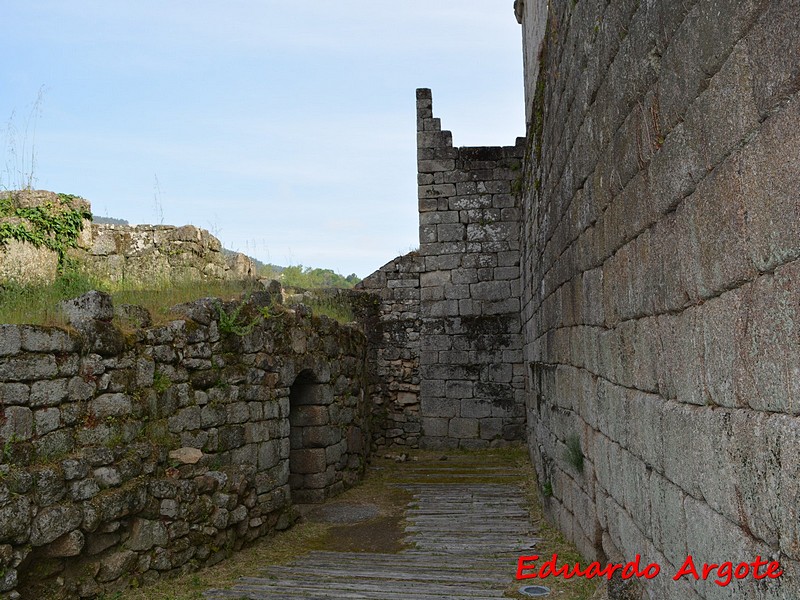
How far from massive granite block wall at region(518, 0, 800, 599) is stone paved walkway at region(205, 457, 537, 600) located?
118 cm

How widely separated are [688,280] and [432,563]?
431 cm

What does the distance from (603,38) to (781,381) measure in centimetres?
248

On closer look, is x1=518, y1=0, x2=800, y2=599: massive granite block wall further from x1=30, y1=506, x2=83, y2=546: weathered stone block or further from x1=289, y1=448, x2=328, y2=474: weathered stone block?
x1=289, y1=448, x2=328, y2=474: weathered stone block

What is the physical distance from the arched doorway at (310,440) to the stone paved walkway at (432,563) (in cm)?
119

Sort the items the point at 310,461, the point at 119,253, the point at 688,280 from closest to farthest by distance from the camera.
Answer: the point at 688,280
the point at 310,461
the point at 119,253

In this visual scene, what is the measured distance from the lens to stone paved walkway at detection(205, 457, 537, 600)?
5250 millimetres

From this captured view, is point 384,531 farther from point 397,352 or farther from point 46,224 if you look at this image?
point 397,352

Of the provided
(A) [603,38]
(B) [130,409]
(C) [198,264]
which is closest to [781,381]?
(A) [603,38]

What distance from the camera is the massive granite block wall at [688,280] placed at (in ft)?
5.82

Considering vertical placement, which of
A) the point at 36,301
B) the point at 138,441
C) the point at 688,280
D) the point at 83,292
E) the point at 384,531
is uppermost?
the point at 83,292

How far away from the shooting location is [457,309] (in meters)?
12.3

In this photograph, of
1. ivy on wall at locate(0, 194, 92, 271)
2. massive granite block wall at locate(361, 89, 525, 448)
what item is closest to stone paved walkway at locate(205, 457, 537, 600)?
massive granite block wall at locate(361, 89, 525, 448)

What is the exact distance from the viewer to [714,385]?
7.35 feet

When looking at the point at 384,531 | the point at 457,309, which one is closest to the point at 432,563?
the point at 384,531
